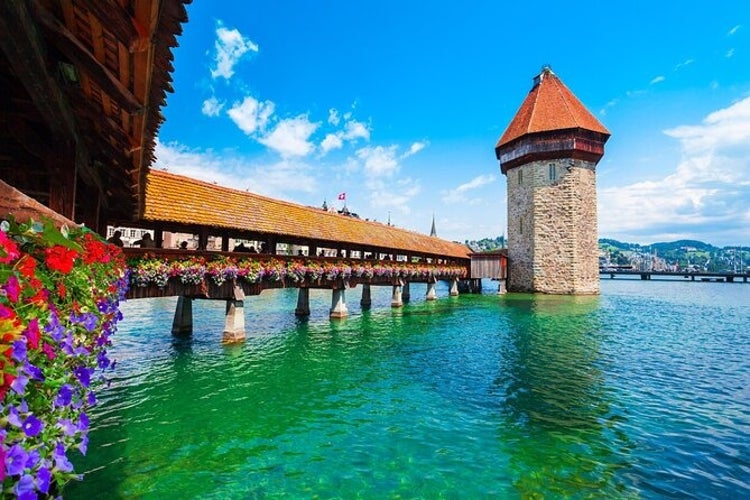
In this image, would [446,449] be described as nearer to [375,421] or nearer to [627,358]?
[375,421]

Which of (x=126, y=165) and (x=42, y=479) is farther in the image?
(x=126, y=165)

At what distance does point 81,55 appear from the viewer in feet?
11.4

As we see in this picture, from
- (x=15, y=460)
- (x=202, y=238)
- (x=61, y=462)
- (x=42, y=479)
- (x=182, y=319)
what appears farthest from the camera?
(x=182, y=319)

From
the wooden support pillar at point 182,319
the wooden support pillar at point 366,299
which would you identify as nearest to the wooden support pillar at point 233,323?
the wooden support pillar at point 182,319

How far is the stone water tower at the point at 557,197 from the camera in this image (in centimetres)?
3312

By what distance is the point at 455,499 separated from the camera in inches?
183

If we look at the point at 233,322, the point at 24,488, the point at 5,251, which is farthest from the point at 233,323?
the point at 24,488

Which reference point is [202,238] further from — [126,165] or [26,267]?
[26,267]

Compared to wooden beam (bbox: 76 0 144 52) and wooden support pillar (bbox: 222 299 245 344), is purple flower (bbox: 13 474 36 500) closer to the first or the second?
wooden beam (bbox: 76 0 144 52)

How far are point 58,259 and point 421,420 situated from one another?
20.0 ft

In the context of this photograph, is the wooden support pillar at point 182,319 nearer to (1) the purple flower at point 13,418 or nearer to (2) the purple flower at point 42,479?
(2) the purple flower at point 42,479

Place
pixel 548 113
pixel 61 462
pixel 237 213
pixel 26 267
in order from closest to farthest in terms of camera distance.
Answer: pixel 61 462 < pixel 26 267 < pixel 237 213 < pixel 548 113

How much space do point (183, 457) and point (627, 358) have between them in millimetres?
11728

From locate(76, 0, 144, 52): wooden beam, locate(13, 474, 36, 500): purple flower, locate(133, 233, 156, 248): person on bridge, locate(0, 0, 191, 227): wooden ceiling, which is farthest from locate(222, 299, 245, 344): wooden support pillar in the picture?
locate(13, 474, 36, 500): purple flower
